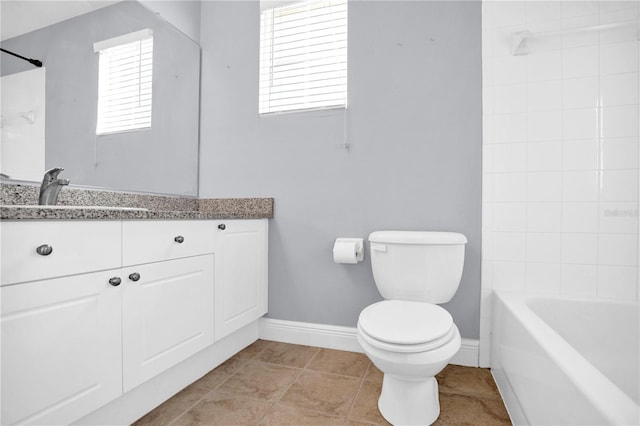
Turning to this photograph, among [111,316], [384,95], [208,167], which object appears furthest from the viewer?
[208,167]

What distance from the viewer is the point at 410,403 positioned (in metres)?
1.19

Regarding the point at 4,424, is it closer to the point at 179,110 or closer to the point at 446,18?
the point at 179,110

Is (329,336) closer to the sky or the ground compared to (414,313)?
closer to the ground

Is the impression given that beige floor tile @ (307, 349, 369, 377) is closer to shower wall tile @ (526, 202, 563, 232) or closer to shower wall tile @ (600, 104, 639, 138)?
shower wall tile @ (526, 202, 563, 232)

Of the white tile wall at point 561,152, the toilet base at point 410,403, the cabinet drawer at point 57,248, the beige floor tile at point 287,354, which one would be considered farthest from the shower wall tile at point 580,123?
the cabinet drawer at point 57,248

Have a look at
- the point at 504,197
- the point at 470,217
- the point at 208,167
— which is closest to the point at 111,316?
the point at 208,167

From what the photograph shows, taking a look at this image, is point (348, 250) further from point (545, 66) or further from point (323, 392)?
point (545, 66)

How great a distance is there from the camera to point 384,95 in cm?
177

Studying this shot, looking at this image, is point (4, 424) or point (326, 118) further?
point (326, 118)

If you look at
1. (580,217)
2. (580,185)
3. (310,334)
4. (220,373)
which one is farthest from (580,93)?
(220,373)

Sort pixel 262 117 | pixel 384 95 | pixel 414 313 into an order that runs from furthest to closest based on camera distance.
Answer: pixel 262 117 < pixel 384 95 < pixel 414 313

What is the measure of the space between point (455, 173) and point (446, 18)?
0.86 metres

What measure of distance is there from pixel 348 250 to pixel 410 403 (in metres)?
0.75

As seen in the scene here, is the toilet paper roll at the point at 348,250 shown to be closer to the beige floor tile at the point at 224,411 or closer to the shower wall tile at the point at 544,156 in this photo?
the beige floor tile at the point at 224,411
